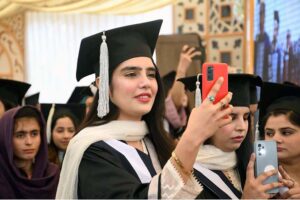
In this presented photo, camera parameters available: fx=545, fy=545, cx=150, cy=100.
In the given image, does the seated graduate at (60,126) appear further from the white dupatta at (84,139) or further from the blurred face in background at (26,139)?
the white dupatta at (84,139)

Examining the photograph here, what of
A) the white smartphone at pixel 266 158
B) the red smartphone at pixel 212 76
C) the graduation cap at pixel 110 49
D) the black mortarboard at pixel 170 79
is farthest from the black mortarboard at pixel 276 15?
the red smartphone at pixel 212 76

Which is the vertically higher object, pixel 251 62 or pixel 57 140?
pixel 251 62

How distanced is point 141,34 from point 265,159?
0.83 m

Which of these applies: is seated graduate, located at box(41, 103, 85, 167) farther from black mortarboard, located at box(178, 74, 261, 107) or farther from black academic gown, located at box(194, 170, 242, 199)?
black academic gown, located at box(194, 170, 242, 199)

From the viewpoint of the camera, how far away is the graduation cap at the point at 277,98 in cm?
273

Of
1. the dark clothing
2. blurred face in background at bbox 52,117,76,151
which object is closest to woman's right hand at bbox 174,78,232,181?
blurred face in background at bbox 52,117,76,151

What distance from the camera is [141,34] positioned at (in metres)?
2.49

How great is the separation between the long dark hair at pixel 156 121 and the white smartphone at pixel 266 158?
458mm

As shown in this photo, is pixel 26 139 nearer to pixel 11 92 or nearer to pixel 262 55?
pixel 11 92

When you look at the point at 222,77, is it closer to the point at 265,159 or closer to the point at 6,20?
the point at 265,159

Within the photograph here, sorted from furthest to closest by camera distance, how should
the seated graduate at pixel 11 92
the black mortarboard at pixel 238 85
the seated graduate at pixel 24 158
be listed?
1. the seated graduate at pixel 11 92
2. the seated graduate at pixel 24 158
3. the black mortarboard at pixel 238 85

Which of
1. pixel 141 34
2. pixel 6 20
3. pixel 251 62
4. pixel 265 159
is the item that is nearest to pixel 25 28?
pixel 6 20

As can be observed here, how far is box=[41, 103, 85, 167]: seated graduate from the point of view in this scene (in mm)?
4469

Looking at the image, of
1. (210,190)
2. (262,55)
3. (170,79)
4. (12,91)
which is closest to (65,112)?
(12,91)
